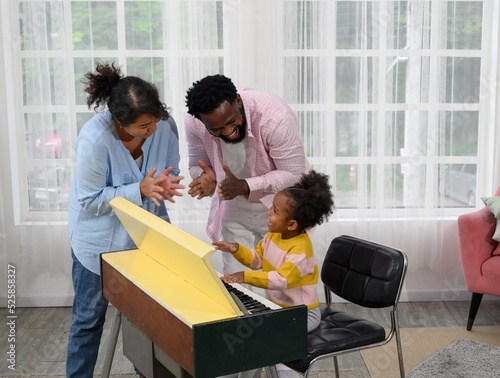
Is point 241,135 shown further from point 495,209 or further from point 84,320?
point 495,209

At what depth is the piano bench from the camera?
2000 mm

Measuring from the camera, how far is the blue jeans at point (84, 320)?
7.45 ft

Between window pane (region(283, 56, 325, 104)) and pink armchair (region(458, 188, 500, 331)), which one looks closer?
pink armchair (region(458, 188, 500, 331))

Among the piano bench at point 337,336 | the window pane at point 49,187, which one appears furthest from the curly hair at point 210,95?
the window pane at point 49,187

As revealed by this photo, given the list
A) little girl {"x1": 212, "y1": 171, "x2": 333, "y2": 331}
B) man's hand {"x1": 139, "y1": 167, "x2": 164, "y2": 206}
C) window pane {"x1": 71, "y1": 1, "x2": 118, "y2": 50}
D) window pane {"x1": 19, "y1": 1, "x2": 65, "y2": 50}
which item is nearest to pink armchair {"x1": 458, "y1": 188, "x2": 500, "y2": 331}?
little girl {"x1": 212, "y1": 171, "x2": 333, "y2": 331}

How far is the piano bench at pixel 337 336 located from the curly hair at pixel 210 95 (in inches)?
34.8

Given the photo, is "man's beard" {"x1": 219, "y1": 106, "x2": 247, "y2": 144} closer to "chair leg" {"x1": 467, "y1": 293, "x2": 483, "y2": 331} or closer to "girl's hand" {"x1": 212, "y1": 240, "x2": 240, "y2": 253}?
"girl's hand" {"x1": 212, "y1": 240, "x2": 240, "y2": 253}

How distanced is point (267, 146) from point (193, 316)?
1.03 metres

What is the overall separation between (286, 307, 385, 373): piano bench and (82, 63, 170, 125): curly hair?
0.97 metres

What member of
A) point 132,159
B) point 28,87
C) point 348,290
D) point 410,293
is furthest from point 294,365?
point 28,87

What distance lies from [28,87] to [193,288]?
258 cm

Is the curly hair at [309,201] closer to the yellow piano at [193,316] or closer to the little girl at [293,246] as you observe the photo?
the little girl at [293,246]

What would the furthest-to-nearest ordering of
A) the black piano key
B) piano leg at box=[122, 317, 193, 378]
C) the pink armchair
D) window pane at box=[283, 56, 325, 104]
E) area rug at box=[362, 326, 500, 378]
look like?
window pane at box=[283, 56, 325, 104] → the pink armchair → area rug at box=[362, 326, 500, 378] → piano leg at box=[122, 317, 193, 378] → the black piano key

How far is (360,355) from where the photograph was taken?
3.08 m
